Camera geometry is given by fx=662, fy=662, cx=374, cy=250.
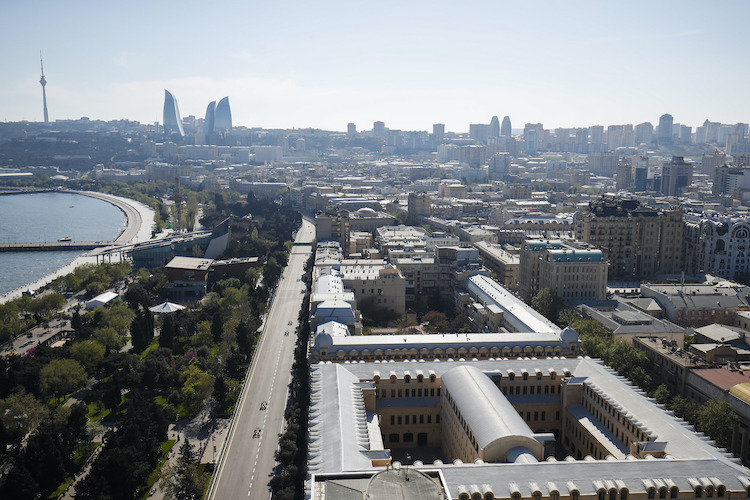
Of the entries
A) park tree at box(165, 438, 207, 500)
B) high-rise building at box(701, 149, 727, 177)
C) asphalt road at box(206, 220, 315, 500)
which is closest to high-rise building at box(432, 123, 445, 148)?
high-rise building at box(701, 149, 727, 177)

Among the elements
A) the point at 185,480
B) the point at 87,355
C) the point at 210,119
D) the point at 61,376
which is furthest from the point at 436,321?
the point at 210,119

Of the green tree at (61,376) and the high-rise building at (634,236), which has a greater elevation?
the high-rise building at (634,236)

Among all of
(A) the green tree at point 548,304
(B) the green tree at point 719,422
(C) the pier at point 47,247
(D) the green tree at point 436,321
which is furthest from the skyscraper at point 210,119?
(B) the green tree at point 719,422

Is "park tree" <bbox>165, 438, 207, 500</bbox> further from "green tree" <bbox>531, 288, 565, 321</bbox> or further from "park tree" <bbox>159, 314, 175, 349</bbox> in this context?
"green tree" <bbox>531, 288, 565, 321</bbox>

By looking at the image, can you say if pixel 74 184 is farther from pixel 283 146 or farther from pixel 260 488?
pixel 260 488

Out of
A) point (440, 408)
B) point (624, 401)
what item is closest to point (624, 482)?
point (624, 401)

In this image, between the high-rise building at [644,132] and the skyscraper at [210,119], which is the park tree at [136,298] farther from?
the high-rise building at [644,132]

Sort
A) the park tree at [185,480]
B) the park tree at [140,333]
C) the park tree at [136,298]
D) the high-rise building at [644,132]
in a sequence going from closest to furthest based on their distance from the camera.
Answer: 1. the park tree at [185,480]
2. the park tree at [140,333]
3. the park tree at [136,298]
4. the high-rise building at [644,132]
